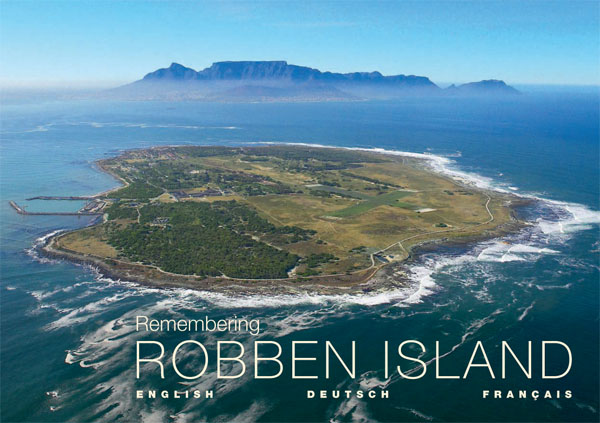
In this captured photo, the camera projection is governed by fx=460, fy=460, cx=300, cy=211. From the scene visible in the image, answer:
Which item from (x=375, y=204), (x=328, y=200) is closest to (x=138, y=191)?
(x=328, y=200)

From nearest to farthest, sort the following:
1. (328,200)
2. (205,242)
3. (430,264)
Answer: (430,264) → (205,242) → (328,200)

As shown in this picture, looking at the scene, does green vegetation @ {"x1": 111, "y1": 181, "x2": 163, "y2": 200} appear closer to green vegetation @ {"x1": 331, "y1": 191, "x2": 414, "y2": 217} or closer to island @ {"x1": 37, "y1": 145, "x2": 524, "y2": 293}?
island @ {"x1": 37, "y1": 145, "x2": 524, "y2": 293}

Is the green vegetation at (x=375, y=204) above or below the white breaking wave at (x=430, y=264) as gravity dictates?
above

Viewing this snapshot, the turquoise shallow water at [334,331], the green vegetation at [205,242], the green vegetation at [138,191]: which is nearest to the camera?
the turquoise shallow water at [334,331]

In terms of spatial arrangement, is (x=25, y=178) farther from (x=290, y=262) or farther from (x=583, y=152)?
(x=583, y=152)

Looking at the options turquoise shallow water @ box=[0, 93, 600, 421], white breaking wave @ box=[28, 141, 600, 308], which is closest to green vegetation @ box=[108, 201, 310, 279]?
white breaking wave @ box=[28, 141, 600, 308]

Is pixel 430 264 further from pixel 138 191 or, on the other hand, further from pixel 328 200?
pixel 138 191

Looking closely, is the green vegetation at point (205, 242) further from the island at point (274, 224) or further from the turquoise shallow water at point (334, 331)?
the turquoise shallow water at point (334, 331)

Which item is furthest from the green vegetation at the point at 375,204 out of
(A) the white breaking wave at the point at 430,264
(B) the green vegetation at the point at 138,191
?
(B) the green vegetation at the point at 138,191

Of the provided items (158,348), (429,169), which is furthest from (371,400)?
(429,169)
